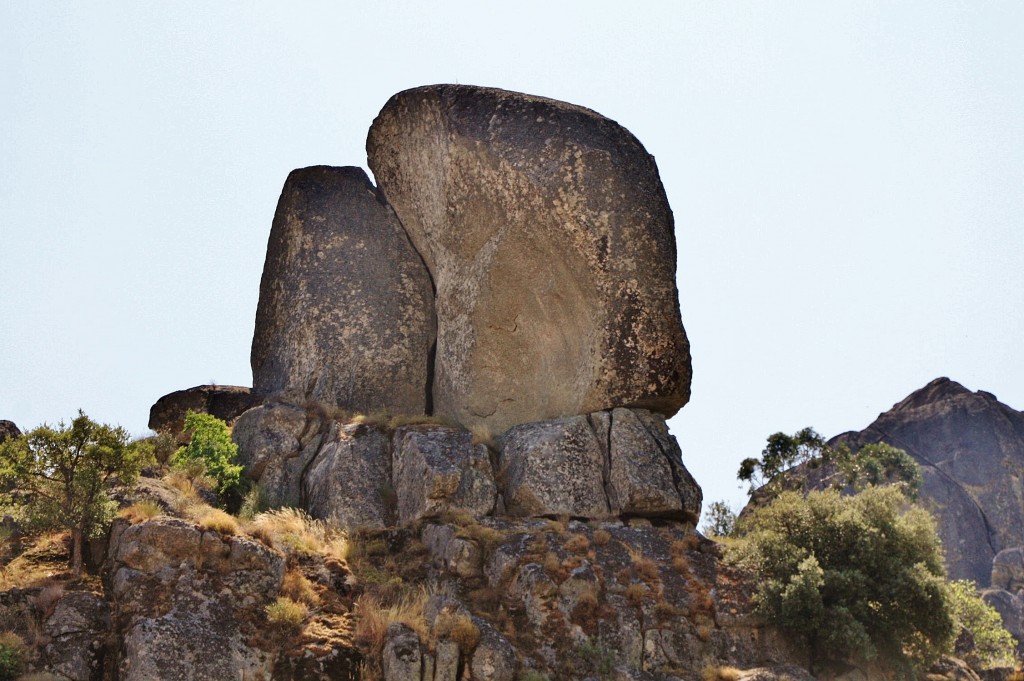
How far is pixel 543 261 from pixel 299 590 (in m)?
10.4

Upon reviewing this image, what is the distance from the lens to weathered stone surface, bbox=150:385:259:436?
30.1 meters

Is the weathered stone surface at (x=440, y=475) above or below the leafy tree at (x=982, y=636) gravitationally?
above

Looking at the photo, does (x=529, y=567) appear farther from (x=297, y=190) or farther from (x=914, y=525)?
(x=297, y=190)

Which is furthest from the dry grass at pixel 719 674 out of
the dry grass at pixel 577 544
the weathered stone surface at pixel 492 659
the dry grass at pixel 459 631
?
the dry grass at pixel 459 631

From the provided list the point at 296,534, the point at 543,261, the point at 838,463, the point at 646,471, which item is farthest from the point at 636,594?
the point at 838,463

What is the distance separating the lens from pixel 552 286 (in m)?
27.2

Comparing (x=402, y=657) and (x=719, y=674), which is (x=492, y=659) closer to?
(x=402, y=657)

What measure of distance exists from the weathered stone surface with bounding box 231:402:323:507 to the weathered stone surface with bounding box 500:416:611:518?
15.7 feet

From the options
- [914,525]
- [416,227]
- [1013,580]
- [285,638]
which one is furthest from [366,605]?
[1013,580]

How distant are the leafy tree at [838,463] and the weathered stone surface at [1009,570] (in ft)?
25.7

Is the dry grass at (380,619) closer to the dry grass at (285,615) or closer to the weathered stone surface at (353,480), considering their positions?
the dry grass at (285,615)

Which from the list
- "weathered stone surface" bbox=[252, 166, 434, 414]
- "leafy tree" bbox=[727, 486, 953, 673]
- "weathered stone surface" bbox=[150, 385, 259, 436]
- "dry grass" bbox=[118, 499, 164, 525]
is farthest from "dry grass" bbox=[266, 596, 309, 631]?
"weathered stone surface" bbox=[150, 385, 259, 436]

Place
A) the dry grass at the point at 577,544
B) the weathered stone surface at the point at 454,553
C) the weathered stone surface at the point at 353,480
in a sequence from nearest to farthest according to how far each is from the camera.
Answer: the weathered stone surface at the point at 454,553, the dry grass at the point at 577,544, the weathered stone surface at the point at 353,480

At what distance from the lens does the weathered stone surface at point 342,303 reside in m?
29.5
